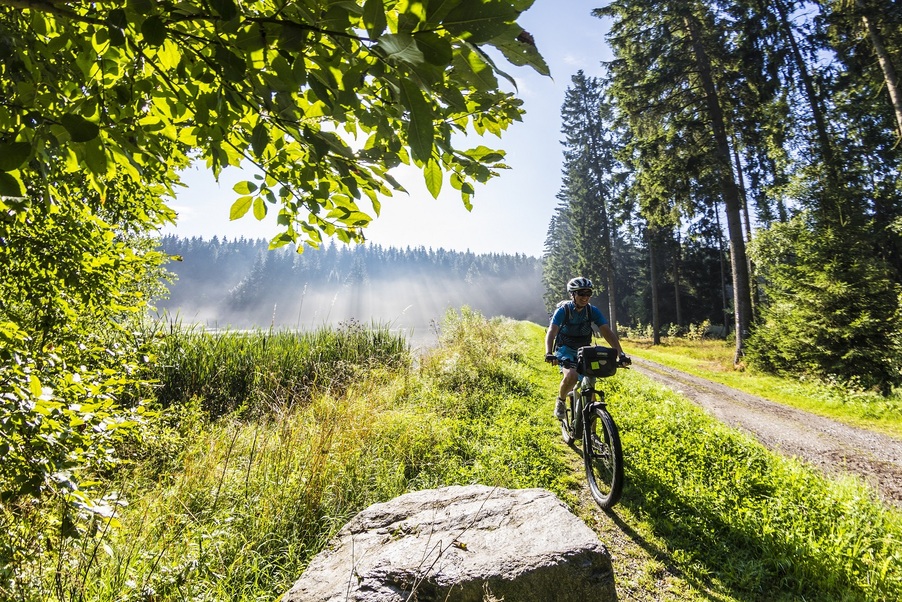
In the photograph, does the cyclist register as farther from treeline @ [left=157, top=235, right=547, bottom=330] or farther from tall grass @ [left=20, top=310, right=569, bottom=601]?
treeline @ [left=157, top=235, right=547, bottom=330]

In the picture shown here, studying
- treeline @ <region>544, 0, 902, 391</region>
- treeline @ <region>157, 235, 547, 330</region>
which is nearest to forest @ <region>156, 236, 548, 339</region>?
treeline @ <region>157, 235, 547, 330</region>

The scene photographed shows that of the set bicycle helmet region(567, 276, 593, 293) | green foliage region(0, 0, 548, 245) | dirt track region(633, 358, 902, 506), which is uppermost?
green foliage region(0, 0, 548, 245)

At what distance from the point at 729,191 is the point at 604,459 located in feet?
45.1

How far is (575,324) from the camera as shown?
5344 mm

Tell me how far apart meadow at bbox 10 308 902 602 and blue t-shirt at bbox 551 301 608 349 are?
148 centimetres

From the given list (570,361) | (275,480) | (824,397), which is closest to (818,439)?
(824,397)

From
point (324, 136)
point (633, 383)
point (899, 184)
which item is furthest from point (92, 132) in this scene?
point (899, 184)

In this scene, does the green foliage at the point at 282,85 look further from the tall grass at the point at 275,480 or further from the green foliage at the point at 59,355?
the tall grass at the point at 275,480

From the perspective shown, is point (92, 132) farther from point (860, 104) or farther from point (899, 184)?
point (860, 104)

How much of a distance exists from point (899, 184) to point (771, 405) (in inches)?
411

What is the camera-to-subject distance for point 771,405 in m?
8.50

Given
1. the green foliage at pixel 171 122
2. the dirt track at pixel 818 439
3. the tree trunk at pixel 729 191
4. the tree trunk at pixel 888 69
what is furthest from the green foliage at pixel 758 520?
the tree trunk at pixel 888 69

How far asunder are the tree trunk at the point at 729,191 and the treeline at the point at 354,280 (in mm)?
85183

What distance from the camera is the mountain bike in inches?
151
